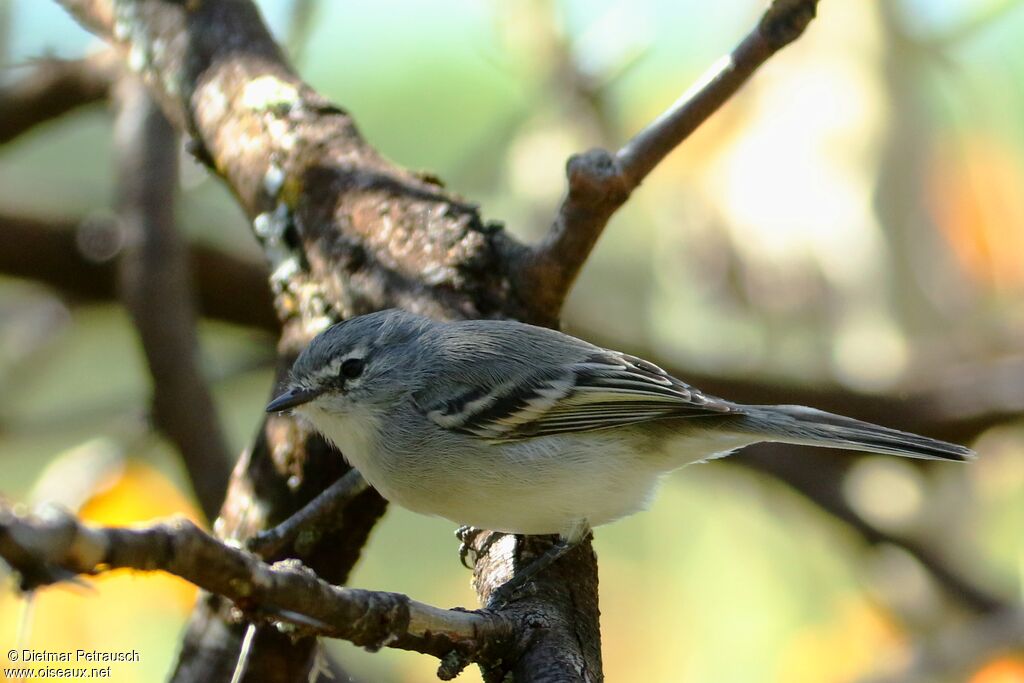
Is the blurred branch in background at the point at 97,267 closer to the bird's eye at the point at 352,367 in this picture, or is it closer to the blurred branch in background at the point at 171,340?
the blurred branch in background at the point at 171,340

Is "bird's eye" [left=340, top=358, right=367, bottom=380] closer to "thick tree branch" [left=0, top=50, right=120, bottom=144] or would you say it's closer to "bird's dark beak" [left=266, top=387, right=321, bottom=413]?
"bird's dark beak" [left=266, top=387, right=321, bottom=413]

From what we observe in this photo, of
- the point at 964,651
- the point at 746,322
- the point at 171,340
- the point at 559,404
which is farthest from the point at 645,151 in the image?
the point at 746,322

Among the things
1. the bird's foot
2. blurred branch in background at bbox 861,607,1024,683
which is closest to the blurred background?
blurred branch in background at bbox 861,607,1024,683

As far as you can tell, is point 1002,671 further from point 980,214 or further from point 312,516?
point 312,516

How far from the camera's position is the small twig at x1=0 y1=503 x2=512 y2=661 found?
87 centimetres

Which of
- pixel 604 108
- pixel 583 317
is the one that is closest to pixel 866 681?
pixel 583 317

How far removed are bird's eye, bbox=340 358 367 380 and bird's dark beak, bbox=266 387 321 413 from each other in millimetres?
87

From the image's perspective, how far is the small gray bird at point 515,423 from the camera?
210 centimetres

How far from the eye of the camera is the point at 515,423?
→ 7.17 ft

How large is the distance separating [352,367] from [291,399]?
179 mm

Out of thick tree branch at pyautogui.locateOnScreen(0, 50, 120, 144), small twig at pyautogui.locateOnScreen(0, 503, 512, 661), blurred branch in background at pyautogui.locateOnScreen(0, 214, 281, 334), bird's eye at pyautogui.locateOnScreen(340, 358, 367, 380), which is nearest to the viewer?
small twig at pyautogui.locateOnScreen(0, 503, 512, 661)

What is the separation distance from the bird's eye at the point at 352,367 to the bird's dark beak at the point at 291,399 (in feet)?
0.29

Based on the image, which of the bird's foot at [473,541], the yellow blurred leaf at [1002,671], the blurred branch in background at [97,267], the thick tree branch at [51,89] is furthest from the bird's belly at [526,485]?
the thick tree branch at [51,89]

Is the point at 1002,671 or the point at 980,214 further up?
the point at 980,214
